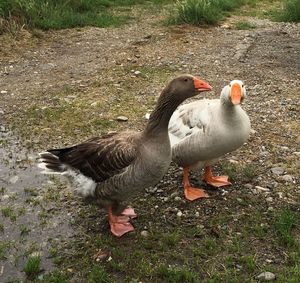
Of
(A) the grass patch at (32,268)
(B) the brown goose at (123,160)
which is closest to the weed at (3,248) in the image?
(A) the grass patch at (32,268)

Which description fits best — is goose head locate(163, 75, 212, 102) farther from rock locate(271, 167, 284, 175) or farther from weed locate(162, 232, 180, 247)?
rock locate(271, 167, 284, 175)

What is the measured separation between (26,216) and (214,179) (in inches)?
84.1

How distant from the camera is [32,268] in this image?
13.6 ft

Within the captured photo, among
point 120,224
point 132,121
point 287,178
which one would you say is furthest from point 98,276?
point 132,121

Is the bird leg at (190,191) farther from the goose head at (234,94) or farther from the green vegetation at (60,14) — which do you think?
the green vegetation at (60,14)

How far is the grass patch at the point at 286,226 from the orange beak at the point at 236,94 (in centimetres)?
125

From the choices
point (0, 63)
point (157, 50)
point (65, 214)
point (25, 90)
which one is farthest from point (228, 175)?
point (0, 63)

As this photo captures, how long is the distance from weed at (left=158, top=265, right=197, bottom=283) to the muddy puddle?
1.02 m

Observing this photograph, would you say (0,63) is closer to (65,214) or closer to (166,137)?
(65,214)

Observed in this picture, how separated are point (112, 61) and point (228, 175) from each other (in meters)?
4.66

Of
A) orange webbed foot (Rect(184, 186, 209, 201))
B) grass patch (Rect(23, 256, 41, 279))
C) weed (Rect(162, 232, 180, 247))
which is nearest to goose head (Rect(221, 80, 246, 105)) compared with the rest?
orange webbed foot (Rect(184, 186, 209, 201))

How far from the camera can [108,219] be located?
15.9 ft

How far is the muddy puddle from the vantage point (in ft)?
14.3

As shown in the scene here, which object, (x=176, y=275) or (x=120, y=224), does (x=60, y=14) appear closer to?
(x=120, y=224)
